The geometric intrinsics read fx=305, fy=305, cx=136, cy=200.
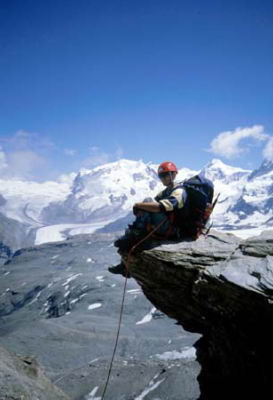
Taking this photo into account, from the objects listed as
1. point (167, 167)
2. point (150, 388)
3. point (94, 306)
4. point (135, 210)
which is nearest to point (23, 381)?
point (135, 210)

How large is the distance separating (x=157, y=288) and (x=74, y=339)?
9253 cm

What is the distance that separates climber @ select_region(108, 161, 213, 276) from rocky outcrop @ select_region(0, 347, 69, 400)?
254 inches

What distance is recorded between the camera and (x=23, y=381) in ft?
37.4

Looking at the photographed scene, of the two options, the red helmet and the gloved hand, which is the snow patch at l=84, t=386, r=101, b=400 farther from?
the red helmet

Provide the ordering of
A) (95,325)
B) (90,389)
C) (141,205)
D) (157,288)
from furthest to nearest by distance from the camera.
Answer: (95,325) < (90,389) < (157,288) < (141,205)

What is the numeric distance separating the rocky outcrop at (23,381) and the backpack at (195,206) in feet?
28.0

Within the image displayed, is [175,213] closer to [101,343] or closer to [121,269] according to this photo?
[121,269]

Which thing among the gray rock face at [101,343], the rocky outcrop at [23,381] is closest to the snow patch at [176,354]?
the gray rock face at [101,343]

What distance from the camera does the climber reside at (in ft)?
42.5

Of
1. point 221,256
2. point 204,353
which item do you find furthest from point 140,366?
point 221,256

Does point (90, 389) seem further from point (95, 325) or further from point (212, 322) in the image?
point (95, 325)

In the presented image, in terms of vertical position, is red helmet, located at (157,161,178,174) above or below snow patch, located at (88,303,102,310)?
above

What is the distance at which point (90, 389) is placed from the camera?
43.6m

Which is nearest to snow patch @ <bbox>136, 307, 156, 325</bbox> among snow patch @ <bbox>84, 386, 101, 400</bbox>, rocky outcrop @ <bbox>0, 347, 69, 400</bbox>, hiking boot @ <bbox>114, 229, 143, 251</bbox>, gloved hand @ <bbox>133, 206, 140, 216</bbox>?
snow patch @ <bbox>84, 386, 101, 400</bbox>
